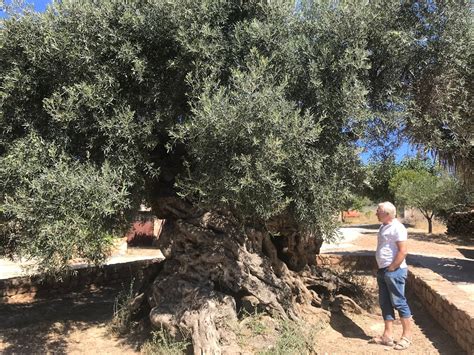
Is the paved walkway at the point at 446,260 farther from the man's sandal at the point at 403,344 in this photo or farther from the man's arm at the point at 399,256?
the man's sandal at the point at 403,344

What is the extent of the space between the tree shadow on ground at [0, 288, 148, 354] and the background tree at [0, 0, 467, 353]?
6.19 feet

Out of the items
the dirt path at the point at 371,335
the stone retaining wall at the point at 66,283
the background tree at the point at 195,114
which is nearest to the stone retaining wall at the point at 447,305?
the dirt path at the point at 371,335

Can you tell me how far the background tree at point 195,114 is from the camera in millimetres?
5180

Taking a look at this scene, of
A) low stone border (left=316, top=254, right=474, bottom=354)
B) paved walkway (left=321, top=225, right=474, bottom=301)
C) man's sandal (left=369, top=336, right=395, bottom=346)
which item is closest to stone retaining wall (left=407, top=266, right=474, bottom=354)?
low stone border (left=316, top=254, right=474, bottom=354)

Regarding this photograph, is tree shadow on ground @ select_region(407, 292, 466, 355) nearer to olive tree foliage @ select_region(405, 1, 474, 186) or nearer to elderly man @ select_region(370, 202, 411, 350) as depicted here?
elderly man @ select_region(370, 202, 411, 350)

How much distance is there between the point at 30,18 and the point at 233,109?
121 inches

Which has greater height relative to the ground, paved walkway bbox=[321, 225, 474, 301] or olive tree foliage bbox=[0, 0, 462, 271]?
olive tree foliage bbox=[0, 0, 462, 271]

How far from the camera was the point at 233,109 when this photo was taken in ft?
16.5

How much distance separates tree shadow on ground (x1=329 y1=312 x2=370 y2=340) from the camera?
693cm

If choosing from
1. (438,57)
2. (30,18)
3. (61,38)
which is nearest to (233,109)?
(61,38)

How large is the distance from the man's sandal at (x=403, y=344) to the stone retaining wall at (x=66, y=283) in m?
4.90

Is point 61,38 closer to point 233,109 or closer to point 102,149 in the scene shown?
point 102,149

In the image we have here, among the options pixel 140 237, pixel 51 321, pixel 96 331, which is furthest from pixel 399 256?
pixel 140 237

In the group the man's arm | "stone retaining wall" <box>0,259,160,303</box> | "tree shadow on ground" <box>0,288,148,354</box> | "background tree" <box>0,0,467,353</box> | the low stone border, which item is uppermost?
"background tree" <box>0,0,467,353</box>
